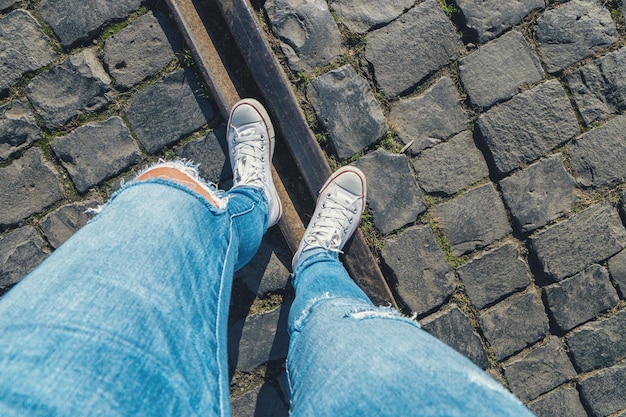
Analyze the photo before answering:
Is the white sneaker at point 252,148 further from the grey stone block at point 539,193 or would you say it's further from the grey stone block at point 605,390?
the grey stone block at point 605,390

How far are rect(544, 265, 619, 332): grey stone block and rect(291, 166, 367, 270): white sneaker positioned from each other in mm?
1106

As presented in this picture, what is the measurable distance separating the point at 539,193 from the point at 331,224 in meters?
1.11

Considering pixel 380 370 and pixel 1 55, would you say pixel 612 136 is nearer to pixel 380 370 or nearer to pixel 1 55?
pixel 380 370

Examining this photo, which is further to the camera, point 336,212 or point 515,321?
point 515,321

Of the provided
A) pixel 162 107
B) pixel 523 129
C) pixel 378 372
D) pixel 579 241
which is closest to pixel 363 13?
pixel 523 129

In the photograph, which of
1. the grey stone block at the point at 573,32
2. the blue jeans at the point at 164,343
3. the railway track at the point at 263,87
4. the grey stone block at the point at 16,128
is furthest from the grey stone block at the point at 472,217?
the grey stone block at the point at 16,128

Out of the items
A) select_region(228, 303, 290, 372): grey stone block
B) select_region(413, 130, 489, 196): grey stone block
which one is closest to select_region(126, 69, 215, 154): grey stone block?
select_region(228, 303, 290, 372): grey stone block

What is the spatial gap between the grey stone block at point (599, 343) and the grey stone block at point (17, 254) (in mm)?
2852

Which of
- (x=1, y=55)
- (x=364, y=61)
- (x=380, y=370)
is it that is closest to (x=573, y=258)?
(x=364, y=61)

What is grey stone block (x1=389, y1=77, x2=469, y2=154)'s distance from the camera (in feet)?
8.25

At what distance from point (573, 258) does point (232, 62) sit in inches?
81.9

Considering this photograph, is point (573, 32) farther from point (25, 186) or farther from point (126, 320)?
point (25, 186)

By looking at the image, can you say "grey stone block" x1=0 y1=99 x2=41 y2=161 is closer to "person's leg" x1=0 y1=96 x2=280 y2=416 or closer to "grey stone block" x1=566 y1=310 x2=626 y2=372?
"person's leg" x1=0 y1=96 x2=280 y2=416

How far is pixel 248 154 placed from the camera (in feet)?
7.79
